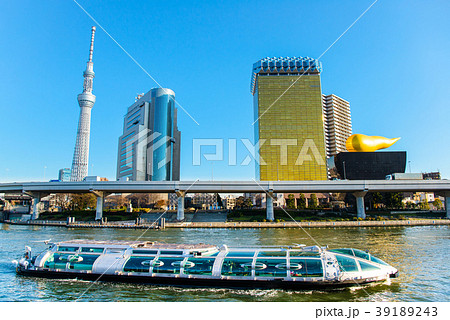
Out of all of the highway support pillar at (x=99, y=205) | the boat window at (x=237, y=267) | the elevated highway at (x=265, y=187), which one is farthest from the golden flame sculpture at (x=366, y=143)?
the boat window at (x=237, y=267)

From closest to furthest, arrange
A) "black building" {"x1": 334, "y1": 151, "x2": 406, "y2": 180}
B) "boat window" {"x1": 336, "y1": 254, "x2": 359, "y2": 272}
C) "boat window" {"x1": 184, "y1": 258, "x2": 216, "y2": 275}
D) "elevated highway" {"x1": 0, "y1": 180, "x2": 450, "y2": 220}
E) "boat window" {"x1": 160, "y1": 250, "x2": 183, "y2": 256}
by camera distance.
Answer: "boat window" {"x1": 336, "y1": 254, "x2": 359, "y2": 272} → "boat window" {"x1": 184, "y1": 258, "x2": 216, "y2": 275} → "boat window" {"x1": 160, "y1": 250, "x2": 183, "y2": 256} → "elevated highway" {"x1": 0, "y1": 180, "x2": 450, "y2": 220} → "black building" {"x1": 334, "y1": 151, "x2": 406, "y2": 180}

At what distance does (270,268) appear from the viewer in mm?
16797

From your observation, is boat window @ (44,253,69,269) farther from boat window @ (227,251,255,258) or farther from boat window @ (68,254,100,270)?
boat window @ (227,251,255,258)

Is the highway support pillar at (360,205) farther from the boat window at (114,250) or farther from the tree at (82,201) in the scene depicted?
the tree at (82,201)

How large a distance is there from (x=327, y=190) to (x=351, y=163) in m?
19.8

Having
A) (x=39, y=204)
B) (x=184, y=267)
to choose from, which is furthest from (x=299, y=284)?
(x=39, y=204)

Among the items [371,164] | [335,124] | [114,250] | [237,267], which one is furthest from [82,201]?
[335,124]

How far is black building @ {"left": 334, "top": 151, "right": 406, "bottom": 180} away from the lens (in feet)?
296

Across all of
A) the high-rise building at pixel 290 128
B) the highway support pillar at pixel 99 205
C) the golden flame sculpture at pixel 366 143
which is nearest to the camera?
the highway support pillar at pixel 99 205

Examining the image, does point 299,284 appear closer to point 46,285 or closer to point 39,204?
point 46,285

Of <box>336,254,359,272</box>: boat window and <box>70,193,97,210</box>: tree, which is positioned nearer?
<box>336,254,359,272</box>: boat window

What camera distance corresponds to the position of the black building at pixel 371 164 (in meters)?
90.3

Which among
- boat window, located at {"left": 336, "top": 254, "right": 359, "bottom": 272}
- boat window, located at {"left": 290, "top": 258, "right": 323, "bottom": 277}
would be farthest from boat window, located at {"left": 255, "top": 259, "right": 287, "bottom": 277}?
boat window, located at {"left": 336, "top": 254, "right": 359, "bottom": 272}

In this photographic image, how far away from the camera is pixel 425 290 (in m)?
16.6
